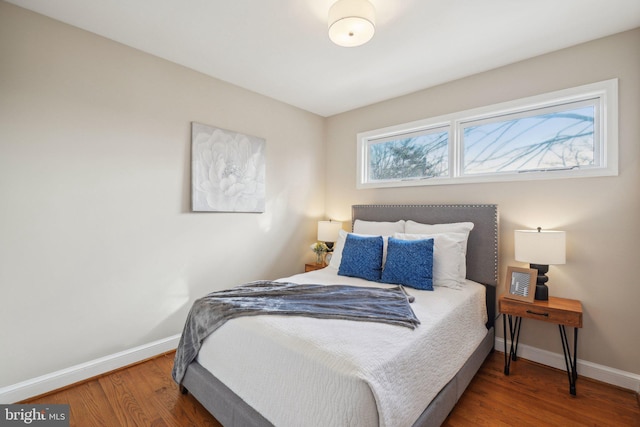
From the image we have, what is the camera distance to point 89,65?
219 cm

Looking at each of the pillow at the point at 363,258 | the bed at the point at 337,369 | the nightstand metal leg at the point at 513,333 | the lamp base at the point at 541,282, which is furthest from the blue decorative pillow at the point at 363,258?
the lamp base at the point at 541,282

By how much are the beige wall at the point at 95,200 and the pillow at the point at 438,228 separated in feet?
5.87

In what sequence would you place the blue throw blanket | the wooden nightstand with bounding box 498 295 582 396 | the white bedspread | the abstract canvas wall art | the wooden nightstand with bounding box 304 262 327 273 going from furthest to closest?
1. the wooden nightstand with bounding box 304 262 327 273
2. the abstract canvas wall art
3. the wooden nightstand with bounding box 498 295 582 396
4. the blue throw blanket
5. the white bedspread

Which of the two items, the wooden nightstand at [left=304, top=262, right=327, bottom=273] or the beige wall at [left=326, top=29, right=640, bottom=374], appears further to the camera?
the wooden nightstand at [left=304, top=262, right=327, bottom=273]

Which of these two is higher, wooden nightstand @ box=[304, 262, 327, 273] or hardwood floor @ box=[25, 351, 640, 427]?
wooden nightstand @ box=[304, 262, 327, 273]

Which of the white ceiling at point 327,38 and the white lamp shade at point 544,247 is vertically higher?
the white ceiling at point 327,38

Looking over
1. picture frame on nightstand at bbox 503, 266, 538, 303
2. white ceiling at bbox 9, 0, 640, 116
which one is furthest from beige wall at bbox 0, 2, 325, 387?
picture frame on nightstand at bbox 503, 266, 538, 303

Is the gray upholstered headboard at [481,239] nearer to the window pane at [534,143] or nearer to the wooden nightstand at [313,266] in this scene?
the window pane at [534,143]

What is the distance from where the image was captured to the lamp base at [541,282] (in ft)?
7.29

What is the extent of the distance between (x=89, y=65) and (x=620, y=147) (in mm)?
3985

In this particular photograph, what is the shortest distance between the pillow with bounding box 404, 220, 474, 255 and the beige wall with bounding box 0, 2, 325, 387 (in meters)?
1.79

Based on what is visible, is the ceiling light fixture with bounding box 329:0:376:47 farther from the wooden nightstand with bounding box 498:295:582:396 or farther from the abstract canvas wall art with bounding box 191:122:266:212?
the wooden nightstand with bounding box 498:295:582:396

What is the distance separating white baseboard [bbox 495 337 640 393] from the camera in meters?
2.08

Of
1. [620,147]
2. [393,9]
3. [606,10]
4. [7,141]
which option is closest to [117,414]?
[7,141]
